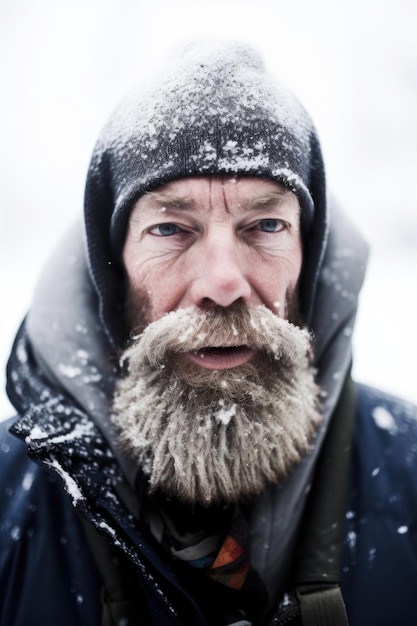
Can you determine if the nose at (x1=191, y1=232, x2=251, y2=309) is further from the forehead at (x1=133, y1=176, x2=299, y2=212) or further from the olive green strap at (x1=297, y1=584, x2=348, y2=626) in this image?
the olive green strap at (x1=297, y1=584, x2=348, y2=626)

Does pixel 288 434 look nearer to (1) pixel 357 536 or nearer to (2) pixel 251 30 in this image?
(1) pixel 357 536

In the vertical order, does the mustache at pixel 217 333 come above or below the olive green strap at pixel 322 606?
above

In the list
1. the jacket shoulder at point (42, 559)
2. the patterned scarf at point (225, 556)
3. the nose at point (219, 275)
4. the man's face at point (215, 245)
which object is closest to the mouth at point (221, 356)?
the man's face at point (215, 245)

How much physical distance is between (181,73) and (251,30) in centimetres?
619

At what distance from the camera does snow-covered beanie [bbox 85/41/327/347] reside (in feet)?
4.58

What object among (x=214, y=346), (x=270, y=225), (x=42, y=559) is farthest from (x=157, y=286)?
(x=42, y=559)

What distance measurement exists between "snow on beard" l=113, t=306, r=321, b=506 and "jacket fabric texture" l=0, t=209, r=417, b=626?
10cm

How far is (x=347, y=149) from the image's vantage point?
755 centimetres

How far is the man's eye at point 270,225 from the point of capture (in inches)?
58.2

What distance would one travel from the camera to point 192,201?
139 centimetres

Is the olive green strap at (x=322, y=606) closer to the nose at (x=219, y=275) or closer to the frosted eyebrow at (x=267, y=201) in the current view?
the nose at (x=219, y=275)

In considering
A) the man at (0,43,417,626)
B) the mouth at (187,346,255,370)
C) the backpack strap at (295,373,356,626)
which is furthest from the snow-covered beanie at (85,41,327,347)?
the backpack strap at (295,373,356,626)

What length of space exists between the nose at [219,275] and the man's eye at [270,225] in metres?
0.12

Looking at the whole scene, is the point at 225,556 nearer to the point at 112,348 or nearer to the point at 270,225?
the point at 112,348
